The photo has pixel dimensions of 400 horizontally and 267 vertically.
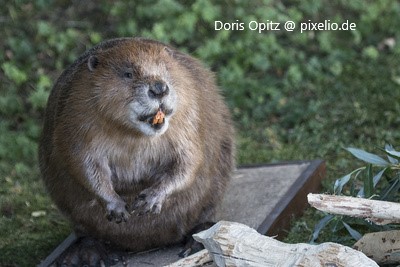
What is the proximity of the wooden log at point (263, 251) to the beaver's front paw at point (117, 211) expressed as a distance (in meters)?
0.43

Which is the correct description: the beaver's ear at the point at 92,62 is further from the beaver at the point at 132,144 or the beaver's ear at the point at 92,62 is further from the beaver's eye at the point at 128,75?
the beaver's eye at the point at 128,75

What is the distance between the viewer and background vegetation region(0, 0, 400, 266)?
18.4 ft

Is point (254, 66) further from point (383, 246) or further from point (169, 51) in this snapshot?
point (383, 246)

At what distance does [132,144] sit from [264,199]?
1071 millimetres

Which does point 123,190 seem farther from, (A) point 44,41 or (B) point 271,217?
(A) point 44,41

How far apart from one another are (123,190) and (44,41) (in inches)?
126

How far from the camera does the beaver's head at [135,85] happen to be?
345 centimetres

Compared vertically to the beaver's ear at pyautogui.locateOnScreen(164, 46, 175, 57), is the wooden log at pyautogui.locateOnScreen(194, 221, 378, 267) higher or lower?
lower

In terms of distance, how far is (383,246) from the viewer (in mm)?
3582

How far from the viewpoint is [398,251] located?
3553 mm

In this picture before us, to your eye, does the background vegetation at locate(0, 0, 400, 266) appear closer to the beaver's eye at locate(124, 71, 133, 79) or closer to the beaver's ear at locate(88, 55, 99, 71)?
the beaver's ear at locate(88, 55, 99, 71)

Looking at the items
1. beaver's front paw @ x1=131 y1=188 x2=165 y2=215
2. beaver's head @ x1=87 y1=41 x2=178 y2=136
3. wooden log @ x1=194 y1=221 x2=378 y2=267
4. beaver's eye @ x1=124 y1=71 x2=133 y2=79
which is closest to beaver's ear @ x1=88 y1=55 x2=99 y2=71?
beaver's head @ x1=87 y1=41 x2=178 y2=136

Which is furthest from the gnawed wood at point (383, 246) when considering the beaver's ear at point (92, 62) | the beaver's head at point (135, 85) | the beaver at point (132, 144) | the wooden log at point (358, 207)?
the beaver's ear at point (92, 62)

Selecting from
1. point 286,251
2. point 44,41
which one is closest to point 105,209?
point 286,251
